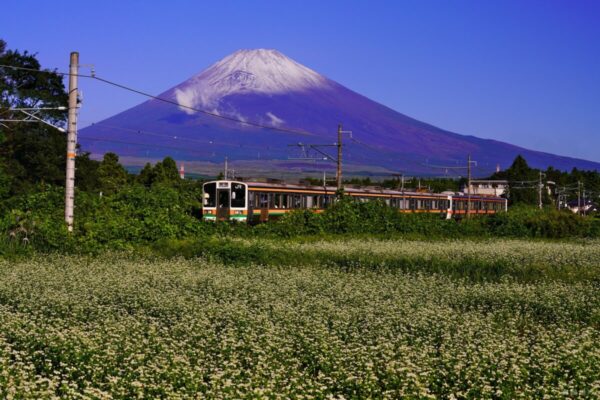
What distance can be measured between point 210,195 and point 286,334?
2934 centimetres

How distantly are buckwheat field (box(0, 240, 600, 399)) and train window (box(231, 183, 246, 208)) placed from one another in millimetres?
18979

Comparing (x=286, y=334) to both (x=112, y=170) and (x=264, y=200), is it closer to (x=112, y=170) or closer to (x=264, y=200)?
(x=264, y=200)

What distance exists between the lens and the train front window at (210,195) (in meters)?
40.4

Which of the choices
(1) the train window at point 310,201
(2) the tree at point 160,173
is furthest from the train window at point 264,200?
(2) the tree at point 160,173

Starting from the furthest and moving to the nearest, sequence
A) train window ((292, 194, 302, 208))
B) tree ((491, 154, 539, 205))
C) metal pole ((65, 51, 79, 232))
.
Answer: tree ((491, 154, 539, 205))
train window ((292, 194, 302, 208))
metal pole ((65, 51, 79, 232))

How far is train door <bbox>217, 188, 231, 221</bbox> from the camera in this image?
1558 inches

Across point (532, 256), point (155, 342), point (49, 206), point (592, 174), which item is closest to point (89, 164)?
point (49, 206)

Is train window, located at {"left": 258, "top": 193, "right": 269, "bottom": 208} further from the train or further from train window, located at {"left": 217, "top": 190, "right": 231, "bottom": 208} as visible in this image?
train window, located at {"left": 217, "top": 190, "right": 231, "bottom": 208}

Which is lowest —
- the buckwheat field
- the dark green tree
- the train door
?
the buckwheat field

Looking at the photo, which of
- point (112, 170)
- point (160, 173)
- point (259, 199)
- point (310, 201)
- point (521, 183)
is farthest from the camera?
point (521, 183)

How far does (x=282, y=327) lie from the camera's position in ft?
39.9

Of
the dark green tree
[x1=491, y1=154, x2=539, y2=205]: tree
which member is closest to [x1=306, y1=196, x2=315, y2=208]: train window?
the dark green tree

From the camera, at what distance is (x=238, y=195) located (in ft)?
130

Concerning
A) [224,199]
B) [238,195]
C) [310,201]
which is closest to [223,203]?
[224,199]
